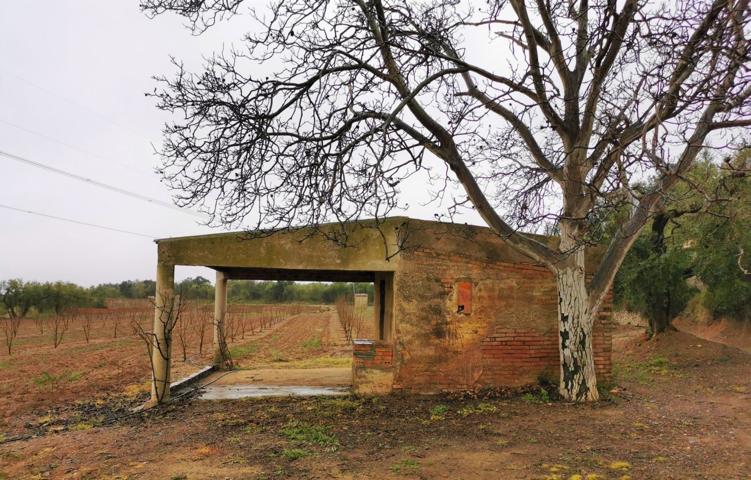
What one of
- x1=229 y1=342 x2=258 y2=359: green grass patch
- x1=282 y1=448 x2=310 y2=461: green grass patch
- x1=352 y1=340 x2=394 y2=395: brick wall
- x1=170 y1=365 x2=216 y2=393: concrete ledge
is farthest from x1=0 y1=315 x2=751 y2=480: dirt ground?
x1=229 y1=342 x2=258 y2=359: green grass patch

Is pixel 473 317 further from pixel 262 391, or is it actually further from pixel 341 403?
pixel 262 391

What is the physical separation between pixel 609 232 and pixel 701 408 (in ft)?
21.4

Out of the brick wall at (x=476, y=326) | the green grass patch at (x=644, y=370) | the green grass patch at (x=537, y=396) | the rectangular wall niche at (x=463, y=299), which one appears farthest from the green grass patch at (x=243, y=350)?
the green grass patch at (x=644, y=370)

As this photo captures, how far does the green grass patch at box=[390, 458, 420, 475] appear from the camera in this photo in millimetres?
5395

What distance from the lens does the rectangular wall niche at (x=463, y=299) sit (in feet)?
29.7

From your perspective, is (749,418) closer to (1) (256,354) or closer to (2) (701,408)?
(2) (701,408)

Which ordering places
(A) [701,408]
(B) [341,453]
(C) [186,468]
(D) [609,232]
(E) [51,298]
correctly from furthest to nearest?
(E) [51,298], (D) [609,232], (A) [701,408], (B) [341,453], (C) [186,468]

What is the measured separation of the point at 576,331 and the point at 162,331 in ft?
22.2

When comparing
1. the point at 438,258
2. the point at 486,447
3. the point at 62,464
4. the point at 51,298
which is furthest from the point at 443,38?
the point at 51,298

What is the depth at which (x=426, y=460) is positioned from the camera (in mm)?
5762

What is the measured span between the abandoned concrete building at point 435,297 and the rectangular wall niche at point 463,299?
17mm

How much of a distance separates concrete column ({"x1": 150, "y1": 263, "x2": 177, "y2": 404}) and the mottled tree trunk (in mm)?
6419

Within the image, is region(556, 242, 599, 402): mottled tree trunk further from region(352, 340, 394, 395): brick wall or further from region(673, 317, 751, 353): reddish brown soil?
region(673, 317, 751, 353): reddish brown soil

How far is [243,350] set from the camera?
1989cm
